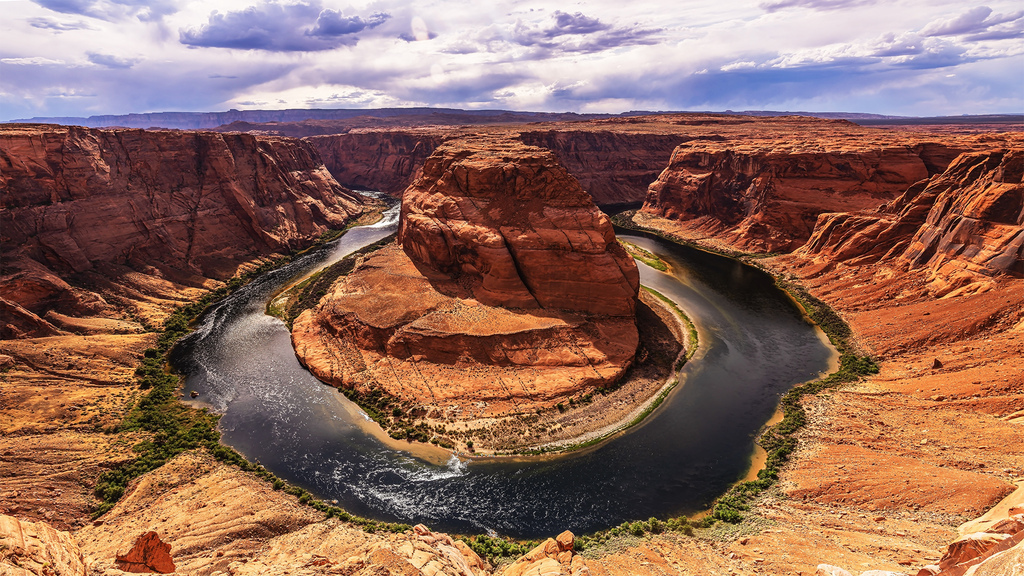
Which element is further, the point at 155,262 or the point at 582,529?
the point at 155,262

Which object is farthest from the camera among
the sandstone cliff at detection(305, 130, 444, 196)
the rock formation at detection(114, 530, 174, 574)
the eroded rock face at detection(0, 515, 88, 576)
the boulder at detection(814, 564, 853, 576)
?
the sandstone cliff at detection(305, 130, 444, 196)

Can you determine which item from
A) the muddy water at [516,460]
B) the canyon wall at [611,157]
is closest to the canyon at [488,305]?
the muddy water at [516,460]

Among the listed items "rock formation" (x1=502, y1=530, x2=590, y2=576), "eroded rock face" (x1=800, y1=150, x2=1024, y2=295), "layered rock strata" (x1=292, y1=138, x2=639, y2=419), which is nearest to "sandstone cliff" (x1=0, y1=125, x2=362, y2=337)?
"layered rock strata" (x1=292, y1=138, x2=639, y2=419)

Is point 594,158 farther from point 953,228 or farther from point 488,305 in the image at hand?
point 488,305

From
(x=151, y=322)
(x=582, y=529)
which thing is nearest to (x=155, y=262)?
(x=151, y=322)

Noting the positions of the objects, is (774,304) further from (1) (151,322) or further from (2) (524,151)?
(1) (151,322)

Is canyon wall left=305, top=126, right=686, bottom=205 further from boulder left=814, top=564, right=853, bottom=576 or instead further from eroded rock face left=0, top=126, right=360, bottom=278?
boulder left=814, top=564, right=853, bottom=576
